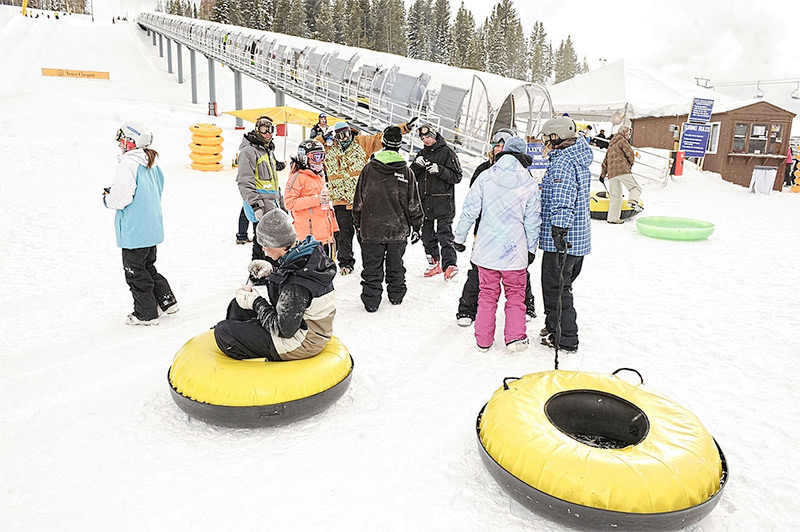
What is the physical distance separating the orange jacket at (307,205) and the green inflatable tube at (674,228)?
Answer: 17.4 ft

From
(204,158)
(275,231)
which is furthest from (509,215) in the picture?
(204,158)

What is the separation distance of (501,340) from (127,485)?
9.61 feet

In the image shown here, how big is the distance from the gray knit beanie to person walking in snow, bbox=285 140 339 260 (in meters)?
2.45

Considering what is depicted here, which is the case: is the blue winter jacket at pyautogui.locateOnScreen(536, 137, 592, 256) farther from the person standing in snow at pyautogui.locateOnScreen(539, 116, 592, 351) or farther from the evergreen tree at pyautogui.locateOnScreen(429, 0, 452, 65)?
the evergreen tree at pyautogui.locateOnScreen(429, 0, 452, 65)

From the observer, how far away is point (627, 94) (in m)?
21.3

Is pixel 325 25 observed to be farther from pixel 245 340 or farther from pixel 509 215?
pixel 245 340

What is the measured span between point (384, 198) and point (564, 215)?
1.70 m

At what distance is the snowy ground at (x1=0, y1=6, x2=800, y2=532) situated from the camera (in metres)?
2.54

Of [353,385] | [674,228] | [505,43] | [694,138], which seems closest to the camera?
[353,385]

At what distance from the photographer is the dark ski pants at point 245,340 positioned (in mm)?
3227

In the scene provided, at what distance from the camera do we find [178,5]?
82812 mm

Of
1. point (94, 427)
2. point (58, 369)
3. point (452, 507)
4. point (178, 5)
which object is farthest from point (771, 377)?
point (178, 5)

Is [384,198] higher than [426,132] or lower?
lower

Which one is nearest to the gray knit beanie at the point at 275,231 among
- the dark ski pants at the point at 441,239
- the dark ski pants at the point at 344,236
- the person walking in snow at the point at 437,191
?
the person walking in snow at the point at 437,191
